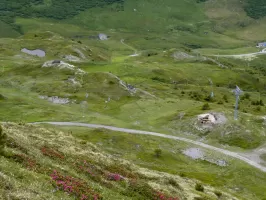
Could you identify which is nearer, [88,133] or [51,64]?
[88,133]

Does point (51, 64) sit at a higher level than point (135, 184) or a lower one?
lower

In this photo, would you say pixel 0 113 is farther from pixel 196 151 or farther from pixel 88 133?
pixel 196 151

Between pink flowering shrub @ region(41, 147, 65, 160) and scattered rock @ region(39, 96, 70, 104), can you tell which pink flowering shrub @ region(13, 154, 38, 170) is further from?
scattered rock @ region(39, 96, 70, 104)

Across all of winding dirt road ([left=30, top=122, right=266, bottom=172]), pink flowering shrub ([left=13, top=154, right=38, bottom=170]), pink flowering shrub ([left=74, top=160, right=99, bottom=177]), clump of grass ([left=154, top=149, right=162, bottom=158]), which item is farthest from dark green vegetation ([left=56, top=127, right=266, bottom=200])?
pink flowering shrub ([left=13, top=154, right=38, bottom=170])

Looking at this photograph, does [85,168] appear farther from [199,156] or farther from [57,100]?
[57,100]

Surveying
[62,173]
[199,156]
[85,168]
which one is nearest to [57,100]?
[199,156]

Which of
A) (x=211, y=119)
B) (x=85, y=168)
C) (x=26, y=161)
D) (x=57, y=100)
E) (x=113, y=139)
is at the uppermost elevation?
(x=26, y=161)

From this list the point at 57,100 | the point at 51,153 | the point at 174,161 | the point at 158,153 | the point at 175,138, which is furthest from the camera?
the point at 57,100

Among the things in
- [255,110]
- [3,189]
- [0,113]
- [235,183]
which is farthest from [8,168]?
[255,110]
